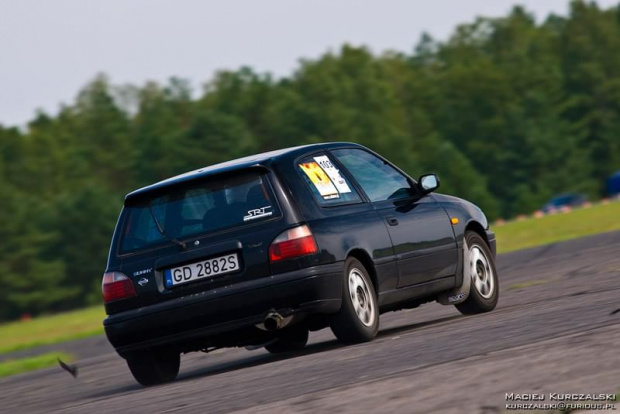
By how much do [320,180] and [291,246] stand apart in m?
0.90

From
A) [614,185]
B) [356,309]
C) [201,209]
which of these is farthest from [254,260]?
[614,185]

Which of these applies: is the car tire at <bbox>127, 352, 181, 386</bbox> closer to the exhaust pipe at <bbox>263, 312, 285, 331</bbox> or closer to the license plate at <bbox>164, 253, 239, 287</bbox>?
the license plate at <bbox>164, 253, 239, 287</bbox>

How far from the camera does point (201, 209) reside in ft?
31.7

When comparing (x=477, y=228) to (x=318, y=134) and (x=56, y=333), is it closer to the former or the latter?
(x=56, y=333)

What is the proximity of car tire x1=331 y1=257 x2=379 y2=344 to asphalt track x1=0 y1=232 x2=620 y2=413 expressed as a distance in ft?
0.45

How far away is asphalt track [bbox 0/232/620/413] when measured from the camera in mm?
6359

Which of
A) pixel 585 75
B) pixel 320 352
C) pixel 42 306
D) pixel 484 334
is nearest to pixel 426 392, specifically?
pixel 484 334

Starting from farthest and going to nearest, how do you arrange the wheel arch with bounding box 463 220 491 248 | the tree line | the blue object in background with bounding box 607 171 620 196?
the tree line
the blue object in background with bounding box 607 171 620 196
the wheel arch with bounding box 463 220 491 248

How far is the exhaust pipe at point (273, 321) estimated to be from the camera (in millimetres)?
9203

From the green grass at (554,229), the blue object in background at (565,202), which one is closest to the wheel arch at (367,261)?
the green grass at (554,229)

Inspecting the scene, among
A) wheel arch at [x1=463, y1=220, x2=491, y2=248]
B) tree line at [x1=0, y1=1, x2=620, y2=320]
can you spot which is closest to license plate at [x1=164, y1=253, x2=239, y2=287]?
wheel arch at [x1=463, y1=220, x2=491, y2=248]

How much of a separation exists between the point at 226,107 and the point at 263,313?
116873mm

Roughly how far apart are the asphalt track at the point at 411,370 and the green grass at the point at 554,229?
69.8ft

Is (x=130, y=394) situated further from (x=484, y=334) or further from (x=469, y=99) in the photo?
(x=469, y=99)
